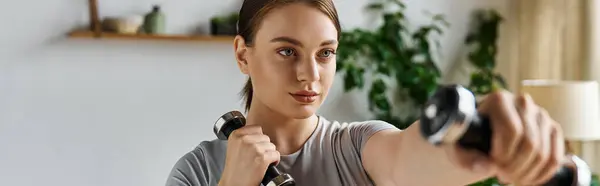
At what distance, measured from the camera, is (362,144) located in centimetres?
106

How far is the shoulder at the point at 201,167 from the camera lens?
1.09 metres

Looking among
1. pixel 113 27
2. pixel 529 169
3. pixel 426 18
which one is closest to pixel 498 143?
pixel 529 169

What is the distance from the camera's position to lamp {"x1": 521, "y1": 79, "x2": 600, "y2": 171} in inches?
125

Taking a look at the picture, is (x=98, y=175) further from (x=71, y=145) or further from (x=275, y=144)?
(x=275, y=144)

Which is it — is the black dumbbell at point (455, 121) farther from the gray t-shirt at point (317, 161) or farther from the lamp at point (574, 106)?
the lamp at point (574, 106)

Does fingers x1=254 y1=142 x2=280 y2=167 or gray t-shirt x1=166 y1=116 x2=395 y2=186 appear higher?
fingers x1=254 y1=142 x2=280 y2=167

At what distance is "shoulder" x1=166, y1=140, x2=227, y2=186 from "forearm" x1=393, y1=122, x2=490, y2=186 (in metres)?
0.29

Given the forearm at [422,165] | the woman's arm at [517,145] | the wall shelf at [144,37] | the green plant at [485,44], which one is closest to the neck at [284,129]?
the forearm at [422,165]

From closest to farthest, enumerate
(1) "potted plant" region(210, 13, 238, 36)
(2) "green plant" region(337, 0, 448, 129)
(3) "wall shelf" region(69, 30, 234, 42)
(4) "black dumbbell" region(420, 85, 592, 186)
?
1. (4) "black dumbbell" region(420, 85, 592, 186)
2. (3) "wall shelf" region(69, 30, 234, 42)
3. (1) "potted plant" region(210, 13, 238, 36)
4. (2) "green plant" region(337, 0, 448, 129)

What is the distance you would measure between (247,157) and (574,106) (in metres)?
2.48

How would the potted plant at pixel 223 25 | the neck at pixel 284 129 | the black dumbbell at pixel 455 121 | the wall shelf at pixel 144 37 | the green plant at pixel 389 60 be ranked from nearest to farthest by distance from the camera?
the black dumbbell at pixel 455 121
the neck at pixel 284 129
the wall shelf at pixel 144 37
the potted plant at pixel 223 25
the green plant at pixel 389 60

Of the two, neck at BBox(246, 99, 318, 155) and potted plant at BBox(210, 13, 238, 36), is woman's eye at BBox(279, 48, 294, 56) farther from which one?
potted plant at BBox(210, 13, 238, 36)

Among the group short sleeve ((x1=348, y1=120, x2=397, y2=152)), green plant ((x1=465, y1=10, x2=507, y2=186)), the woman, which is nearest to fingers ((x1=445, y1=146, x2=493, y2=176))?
the woman

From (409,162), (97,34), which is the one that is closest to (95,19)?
(97,34)
